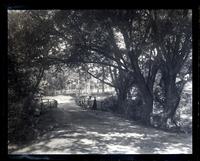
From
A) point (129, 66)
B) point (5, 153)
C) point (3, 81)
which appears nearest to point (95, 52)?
point (129, 66)

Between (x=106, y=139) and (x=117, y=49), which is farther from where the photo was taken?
(x=117, y=49)

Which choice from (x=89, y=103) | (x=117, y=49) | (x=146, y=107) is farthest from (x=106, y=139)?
(x=117, y=49)

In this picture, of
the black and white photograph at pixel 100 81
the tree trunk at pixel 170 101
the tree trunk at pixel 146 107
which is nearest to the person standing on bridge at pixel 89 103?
the black and white photograph at pixel 100 81

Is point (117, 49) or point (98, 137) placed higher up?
point (117, 49)

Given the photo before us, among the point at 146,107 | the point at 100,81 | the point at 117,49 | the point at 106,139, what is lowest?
the point at 106,139

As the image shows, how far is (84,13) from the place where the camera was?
303cm

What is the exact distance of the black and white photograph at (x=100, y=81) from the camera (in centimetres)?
294

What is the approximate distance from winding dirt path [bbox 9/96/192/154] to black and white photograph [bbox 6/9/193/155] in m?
0.01

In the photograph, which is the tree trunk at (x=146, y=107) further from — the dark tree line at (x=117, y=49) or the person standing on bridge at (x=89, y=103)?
the person standing on bridge at (x=89, y=103)

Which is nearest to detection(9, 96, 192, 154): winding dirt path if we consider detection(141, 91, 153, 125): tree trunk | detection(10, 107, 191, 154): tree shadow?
detection(10, 107, 191, 154): tree shadow

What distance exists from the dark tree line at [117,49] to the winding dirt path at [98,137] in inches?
7.5

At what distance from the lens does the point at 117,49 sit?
3.16 meters

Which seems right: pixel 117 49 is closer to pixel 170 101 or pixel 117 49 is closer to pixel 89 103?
pixel 89 103

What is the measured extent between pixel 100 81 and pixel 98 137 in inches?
24.6
